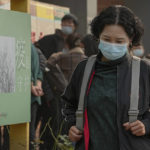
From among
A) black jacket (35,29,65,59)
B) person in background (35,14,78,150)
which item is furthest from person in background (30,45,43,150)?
black jacket (35,29,65,59)

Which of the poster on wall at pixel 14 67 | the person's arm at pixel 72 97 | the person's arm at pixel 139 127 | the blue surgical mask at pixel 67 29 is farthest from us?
the blue surgical mask at pixel 67 29

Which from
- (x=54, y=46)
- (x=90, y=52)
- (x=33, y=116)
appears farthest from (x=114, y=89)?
(x=54, y=46)

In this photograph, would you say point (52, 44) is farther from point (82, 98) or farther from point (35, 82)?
point (82, 98)

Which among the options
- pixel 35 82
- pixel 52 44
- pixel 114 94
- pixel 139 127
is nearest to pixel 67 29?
pixel 52 44

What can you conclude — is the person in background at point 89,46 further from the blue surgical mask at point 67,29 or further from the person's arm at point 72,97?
the person's arm at point 72,97

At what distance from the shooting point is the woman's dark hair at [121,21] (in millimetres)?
2732

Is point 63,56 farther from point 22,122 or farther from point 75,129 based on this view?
point 75,129

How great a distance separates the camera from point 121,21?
2717 millimetres

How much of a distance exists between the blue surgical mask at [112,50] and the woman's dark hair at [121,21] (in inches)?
3.6

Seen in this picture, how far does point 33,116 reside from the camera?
18.4ft

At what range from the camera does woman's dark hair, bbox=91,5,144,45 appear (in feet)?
8.96

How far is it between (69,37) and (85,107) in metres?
3.45

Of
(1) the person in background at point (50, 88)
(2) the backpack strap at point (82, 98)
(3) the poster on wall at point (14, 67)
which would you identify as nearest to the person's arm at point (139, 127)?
(2) the backpack strap at point (82, 98)

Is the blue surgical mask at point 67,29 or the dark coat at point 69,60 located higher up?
the blue surgical mask at point 67,29
